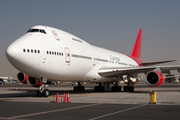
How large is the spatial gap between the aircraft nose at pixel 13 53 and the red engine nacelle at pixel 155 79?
11.1m

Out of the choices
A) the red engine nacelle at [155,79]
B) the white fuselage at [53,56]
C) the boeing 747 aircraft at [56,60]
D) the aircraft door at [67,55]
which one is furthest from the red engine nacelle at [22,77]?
the red engine nacelle at [155,79]

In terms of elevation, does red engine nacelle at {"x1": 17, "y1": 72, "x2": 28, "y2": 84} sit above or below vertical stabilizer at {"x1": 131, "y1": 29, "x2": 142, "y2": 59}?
below

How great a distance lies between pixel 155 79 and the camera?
66.0 feet

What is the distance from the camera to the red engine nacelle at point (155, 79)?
19703 millimetres

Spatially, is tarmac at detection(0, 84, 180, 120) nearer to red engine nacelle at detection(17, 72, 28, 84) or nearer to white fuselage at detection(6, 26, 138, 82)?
white fuselage at detection(6, 26, 138, 82)

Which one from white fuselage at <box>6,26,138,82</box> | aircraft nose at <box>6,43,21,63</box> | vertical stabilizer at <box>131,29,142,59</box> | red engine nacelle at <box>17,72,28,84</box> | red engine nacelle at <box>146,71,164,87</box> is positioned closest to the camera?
aircraft nose at <box>6,43,21,63</box>

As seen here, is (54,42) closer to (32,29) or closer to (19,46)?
(32,29)

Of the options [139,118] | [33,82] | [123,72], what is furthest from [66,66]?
[139,118]

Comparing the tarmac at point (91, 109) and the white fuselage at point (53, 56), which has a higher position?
the white fuselage at point (53, 56)

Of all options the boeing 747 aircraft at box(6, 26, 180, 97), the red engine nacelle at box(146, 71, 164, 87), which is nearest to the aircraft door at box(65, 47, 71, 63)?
the boeing 747 aircraft at box(6, 26, 180, 97)

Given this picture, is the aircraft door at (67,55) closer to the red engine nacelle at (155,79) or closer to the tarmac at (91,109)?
the tarmac at (91,109)

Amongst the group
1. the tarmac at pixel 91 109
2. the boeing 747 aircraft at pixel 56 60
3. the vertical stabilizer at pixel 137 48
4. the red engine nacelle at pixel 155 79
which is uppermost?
the vertical stabilizer at pixel 137 48

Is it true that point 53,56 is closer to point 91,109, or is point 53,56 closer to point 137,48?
point 91,109

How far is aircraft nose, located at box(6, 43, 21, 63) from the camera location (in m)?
13.9
